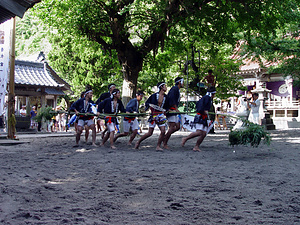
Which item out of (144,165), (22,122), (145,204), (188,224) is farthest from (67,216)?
(22,122)

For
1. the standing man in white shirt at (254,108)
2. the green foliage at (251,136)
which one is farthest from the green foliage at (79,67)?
the green foliage at (251,136)

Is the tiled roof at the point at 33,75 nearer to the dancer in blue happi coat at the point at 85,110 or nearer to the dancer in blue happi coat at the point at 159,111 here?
the dancer in blue happi coat at the point at 85,110

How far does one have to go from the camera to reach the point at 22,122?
23.0m

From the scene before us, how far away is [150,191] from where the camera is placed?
4883 millimetres

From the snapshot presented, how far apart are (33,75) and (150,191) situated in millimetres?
20359

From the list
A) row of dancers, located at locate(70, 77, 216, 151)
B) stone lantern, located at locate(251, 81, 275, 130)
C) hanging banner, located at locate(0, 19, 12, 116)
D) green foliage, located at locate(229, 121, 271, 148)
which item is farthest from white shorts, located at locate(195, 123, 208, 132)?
stone lantern, located at locate(251, 81, 275, 130)

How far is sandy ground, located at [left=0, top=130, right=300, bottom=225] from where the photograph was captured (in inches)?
145

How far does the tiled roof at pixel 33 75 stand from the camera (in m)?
22.1

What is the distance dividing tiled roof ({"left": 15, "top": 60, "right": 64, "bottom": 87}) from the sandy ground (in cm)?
1533

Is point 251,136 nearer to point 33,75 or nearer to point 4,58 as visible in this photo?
point 4,58

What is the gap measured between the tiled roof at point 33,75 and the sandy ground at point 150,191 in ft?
50.3

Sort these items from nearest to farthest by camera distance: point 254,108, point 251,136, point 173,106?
point 251,136
point 173,106
point 254,108

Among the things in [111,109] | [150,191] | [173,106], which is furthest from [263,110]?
[150,191]

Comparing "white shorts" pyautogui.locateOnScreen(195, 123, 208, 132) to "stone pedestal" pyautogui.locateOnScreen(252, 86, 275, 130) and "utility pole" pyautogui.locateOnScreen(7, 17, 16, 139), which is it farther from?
"stone pedestal" pyautogui.locateOnScreen(252, 86, 275, 130)
